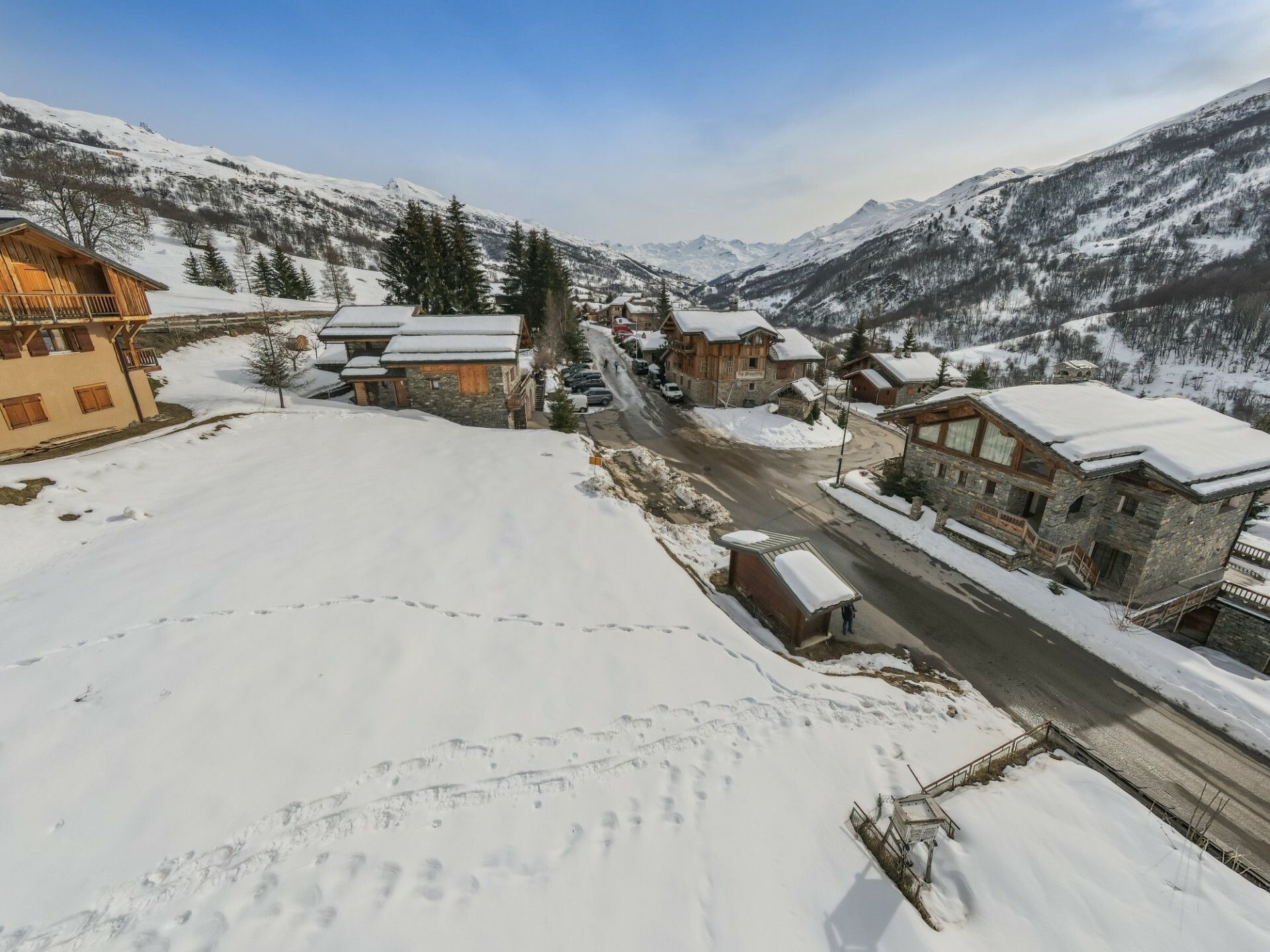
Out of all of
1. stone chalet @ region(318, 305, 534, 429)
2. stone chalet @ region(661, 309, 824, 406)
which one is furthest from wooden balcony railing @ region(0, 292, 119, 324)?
stone chalet @ region(661, 309, 824, 406)

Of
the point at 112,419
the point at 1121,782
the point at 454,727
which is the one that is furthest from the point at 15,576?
the point at 1121,782

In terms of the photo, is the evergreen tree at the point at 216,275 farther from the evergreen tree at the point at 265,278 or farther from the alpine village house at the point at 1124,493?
the alpine village house at the point at 1124,493

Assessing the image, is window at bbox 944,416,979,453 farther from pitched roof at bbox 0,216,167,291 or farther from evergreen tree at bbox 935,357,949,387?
pitched roof at bbox 0,216,167,291

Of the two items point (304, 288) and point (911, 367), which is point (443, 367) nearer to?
point (911, 367)

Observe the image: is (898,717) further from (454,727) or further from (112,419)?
(112,419)

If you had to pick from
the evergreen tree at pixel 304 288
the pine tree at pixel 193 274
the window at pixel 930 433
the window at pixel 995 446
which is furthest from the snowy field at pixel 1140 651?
the pine tree at pixel 193 274

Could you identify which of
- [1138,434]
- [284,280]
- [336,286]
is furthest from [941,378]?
[284,280]
